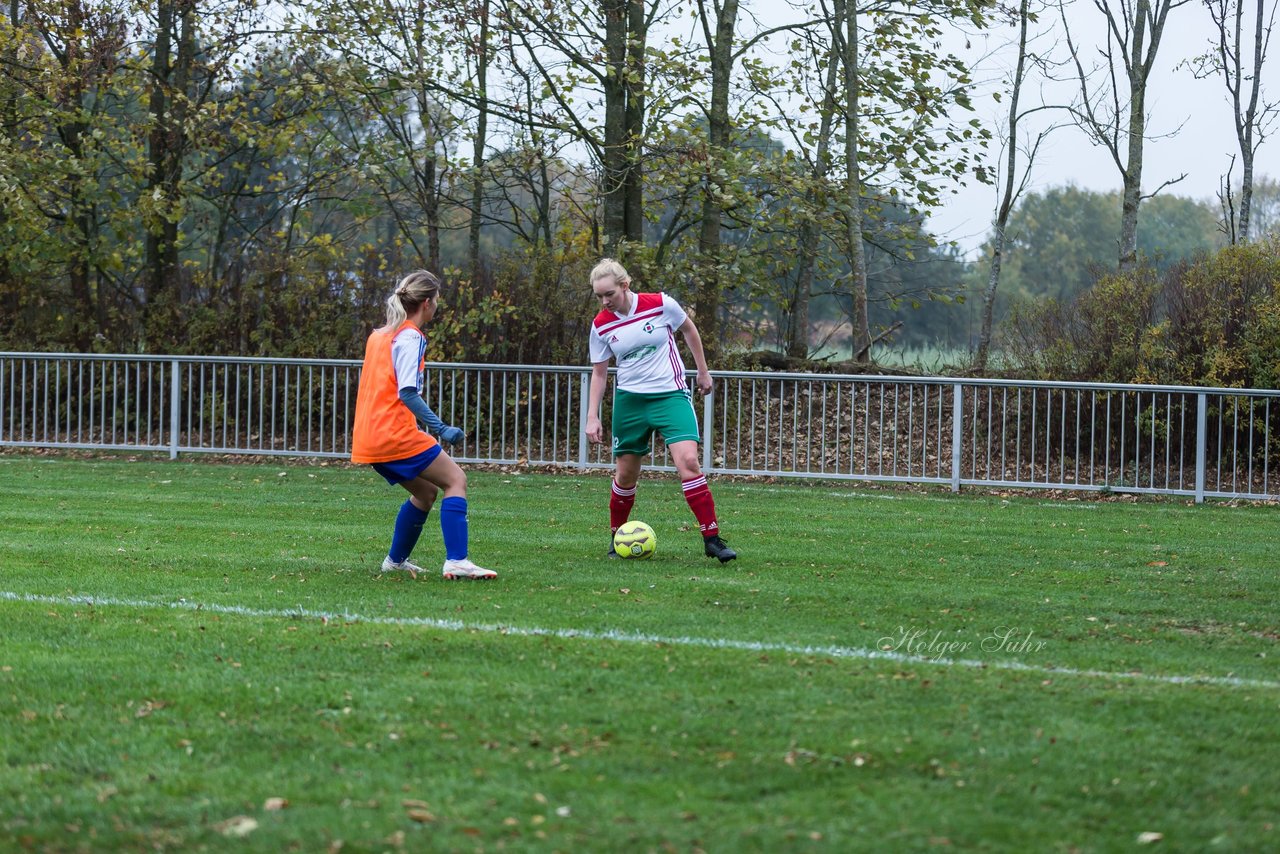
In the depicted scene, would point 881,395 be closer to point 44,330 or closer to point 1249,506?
point 1249,506

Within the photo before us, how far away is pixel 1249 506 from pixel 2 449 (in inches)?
584

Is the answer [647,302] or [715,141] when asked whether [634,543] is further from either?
[715,141]

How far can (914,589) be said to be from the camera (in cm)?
739

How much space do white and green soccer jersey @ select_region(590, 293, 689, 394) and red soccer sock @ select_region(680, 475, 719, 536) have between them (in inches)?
23.7

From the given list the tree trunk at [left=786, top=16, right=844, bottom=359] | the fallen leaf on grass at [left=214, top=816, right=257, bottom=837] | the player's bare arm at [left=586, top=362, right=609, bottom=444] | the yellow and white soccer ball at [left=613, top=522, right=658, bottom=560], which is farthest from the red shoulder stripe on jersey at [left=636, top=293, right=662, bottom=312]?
the tree trunk at [left=786, top=16, right=844, bottom=359]

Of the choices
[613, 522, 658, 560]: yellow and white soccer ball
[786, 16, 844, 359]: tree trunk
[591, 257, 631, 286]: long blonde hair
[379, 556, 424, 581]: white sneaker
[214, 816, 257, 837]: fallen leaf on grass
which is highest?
[786, 16, 844, 359]: tree trunk

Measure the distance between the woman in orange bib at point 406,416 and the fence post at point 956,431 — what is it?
8148 mm

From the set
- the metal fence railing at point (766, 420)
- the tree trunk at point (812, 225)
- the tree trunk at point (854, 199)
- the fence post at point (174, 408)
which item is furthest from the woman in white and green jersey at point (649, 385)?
the tree trunk at point (854, 199)

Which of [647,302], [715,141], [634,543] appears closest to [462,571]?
[634,543]

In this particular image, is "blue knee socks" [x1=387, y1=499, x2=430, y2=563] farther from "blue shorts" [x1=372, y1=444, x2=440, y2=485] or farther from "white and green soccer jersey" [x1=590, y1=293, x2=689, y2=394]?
"white and green soccer jersey" [x1=590, y1=293, x2=689, y2=394]

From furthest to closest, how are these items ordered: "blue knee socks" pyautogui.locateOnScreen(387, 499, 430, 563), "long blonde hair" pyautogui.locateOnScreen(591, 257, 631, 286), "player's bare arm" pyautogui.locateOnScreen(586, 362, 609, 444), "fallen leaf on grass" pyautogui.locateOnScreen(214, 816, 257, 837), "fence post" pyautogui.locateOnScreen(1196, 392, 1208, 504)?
"fence post" pyautogui.locateOnScreen(1196, 392, 1208, 504) → "player's bare arm" pyautogui.locateOnScreen(586, 362, 609, 444) → "long blonde hair" pyautogui.locateOnScreen(591, 257, 631, 286) → "blue knee socks" pyautogui.locateOnScreen(387, 499, 430, 563) → "fallen leaf on grass" pyautogui.locateOnScreen(214, 816, 257, 837)

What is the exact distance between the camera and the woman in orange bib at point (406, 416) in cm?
731

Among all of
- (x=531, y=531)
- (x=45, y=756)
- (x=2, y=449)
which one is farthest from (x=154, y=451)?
(x=45, y=756)

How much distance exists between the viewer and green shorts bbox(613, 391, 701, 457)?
861cm
